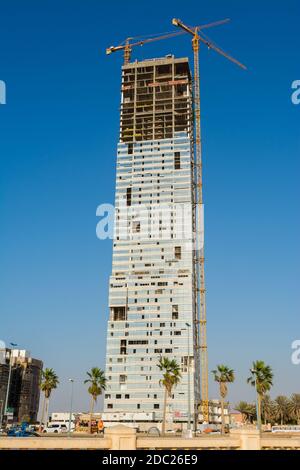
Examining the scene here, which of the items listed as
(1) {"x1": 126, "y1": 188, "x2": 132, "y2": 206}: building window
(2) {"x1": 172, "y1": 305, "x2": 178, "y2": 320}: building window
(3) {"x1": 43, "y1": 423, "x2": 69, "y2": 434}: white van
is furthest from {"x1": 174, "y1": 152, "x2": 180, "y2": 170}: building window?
(3) {"x1": 43, "y1": 423, "x2": 69, "y2": 434}: white van

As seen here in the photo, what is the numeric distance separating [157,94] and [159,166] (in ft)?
111

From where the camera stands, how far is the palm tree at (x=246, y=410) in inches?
6850

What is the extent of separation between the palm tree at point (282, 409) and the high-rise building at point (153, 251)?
25.4 metres

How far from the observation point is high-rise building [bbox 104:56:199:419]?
153 metres

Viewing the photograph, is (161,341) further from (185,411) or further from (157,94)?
(157,94)

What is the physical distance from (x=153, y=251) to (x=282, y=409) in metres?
66.3

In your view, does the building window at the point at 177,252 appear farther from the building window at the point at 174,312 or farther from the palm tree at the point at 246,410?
the palm tree at the point at 246,410

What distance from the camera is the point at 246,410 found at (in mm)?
174875

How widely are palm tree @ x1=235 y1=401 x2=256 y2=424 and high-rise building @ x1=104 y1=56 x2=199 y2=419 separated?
2939 cm

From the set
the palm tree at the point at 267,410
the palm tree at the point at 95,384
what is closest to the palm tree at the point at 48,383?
the palm tree at the point at 95,384

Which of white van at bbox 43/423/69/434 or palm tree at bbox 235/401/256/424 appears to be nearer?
white van at bbox 43/423/69/434

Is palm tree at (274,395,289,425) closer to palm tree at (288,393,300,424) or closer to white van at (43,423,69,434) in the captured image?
palm tree at (288,393,300,424)

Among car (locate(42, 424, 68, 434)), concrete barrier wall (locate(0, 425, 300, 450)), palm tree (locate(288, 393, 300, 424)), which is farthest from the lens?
palm tree (locate(288, 393, 300, 424))
